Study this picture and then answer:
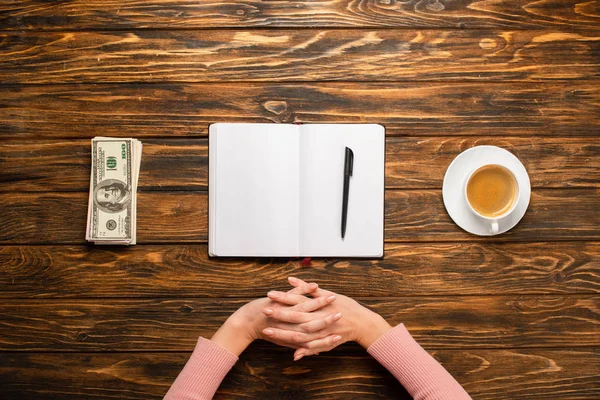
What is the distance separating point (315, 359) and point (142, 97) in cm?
72

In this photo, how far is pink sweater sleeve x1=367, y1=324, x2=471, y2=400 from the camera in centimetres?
103

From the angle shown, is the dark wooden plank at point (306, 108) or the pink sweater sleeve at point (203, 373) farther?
the dark wooden plank at point (306, 108)

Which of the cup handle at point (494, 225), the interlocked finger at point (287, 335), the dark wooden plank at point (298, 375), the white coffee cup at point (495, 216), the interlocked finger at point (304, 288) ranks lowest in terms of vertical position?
the dark wooden plank at point (298, 375)

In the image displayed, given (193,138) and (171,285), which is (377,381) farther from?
(193,138)

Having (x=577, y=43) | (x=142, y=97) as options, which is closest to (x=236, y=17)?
(x=142, y=97)

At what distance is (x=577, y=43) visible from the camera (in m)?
1.19

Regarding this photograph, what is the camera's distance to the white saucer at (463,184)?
3.82 ft

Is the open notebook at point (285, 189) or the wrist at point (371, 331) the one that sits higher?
the open notebook at point (285, 189)

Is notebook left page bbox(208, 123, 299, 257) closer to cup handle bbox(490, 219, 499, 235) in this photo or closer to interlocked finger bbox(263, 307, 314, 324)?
interlocked finger bbox(263, 307, 314, 324)

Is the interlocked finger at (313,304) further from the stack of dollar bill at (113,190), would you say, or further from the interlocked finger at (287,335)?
the stack of dollar bill at (113,190)

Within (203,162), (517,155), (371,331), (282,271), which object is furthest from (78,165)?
(517,155)

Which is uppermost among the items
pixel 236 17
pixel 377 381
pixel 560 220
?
pixel 236 17

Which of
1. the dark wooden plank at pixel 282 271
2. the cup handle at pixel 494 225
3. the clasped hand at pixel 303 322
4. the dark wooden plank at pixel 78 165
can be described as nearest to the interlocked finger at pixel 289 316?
Answer: the clasped hand at pixel 303 322

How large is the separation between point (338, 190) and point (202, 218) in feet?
1.04
